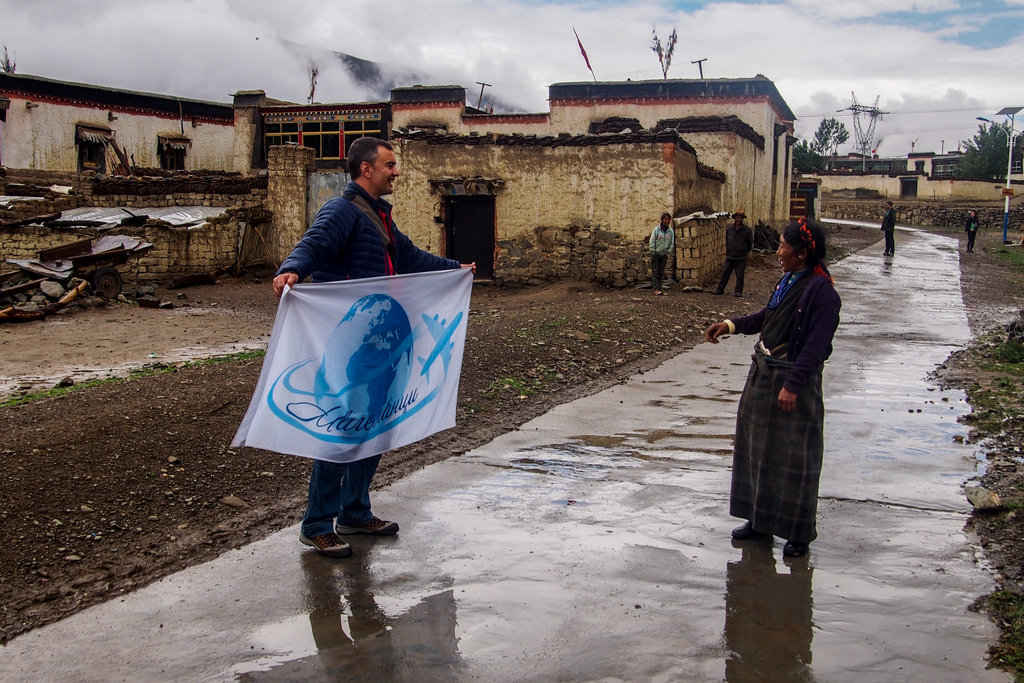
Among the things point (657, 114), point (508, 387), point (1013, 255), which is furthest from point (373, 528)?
point (1013, 255)

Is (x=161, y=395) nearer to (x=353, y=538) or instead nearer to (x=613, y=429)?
(x=353, y=538)

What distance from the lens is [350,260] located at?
4.16 m

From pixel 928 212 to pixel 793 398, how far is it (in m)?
50.4

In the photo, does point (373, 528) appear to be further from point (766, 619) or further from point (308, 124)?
point (308, 124)

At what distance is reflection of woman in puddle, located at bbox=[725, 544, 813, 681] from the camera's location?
10.1 feet

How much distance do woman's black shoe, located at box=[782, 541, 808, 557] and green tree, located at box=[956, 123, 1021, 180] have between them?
6174 centimetres

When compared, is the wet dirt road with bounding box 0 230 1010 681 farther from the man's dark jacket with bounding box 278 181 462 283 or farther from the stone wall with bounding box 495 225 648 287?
the stone wall with bounding box 495 225 648 287

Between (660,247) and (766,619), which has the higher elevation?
(660,247)

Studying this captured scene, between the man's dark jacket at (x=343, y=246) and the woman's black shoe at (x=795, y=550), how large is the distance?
2372 mm

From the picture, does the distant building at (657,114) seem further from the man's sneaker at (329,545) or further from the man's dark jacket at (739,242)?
the man's sneaker at (329,545)

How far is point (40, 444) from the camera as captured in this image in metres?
5.16

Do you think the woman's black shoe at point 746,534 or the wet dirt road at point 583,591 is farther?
the woman's black shoe at point 746,534

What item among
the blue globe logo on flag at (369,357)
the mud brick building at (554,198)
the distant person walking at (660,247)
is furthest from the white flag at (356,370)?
the mud brick building at (554,198)

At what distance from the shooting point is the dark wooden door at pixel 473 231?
18.7m
